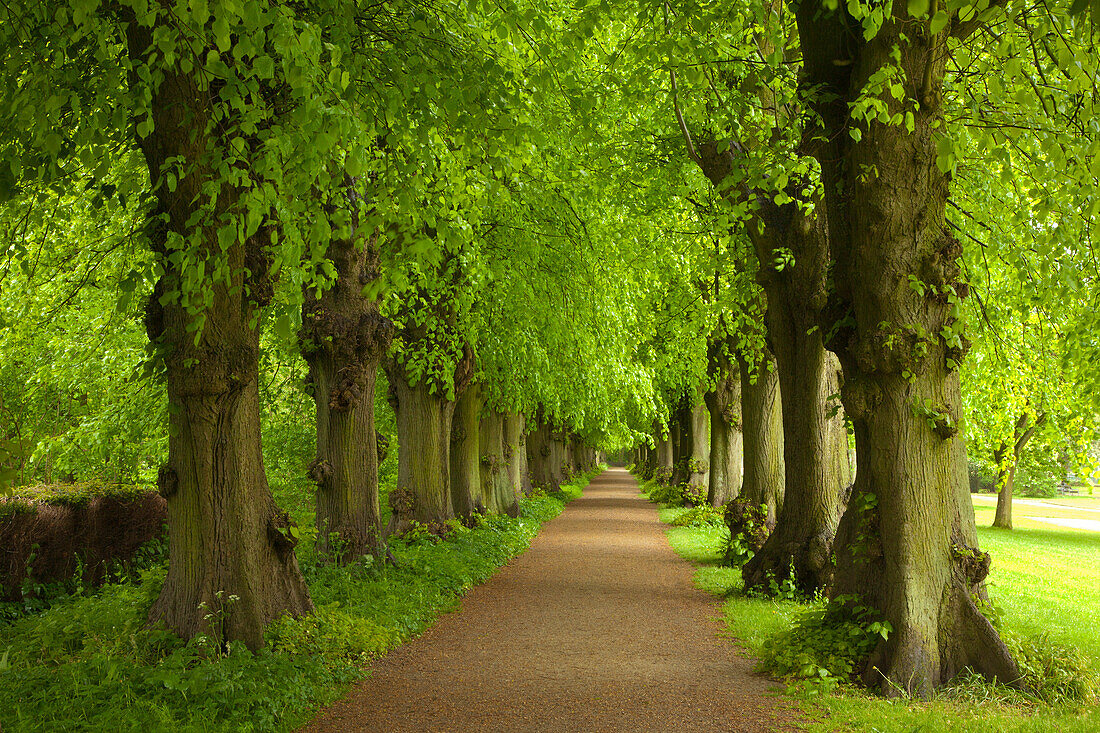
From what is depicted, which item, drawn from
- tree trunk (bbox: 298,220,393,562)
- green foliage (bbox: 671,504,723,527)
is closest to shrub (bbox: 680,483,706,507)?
green foliage (bbox: 671,504,723,527)

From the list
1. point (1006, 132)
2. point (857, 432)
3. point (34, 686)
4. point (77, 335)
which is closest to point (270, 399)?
point (77, 335)

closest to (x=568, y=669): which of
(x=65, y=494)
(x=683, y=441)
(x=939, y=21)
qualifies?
(x=939, y=21)

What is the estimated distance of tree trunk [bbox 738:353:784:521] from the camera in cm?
1605

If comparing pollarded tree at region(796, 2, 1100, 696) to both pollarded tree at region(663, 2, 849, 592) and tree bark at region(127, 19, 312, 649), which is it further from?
tree bark at region(127, 19, 312, 649)

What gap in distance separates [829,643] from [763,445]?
8.94 m

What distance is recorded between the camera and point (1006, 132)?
7633 mm

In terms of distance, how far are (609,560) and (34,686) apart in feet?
38.6

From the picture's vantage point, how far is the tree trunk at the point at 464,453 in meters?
19.4

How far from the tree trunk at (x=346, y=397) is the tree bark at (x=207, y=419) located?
153 inches

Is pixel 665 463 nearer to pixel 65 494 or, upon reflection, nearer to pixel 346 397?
pixel 346 397

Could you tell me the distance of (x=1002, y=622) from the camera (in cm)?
773

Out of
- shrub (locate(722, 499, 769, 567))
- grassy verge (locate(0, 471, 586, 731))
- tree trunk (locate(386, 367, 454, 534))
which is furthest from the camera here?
tree trunk (locate(386, 367, 454, 534))

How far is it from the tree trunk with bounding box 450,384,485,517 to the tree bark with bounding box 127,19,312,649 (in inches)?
455

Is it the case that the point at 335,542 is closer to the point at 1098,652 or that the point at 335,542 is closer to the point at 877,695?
the point at 877,695
